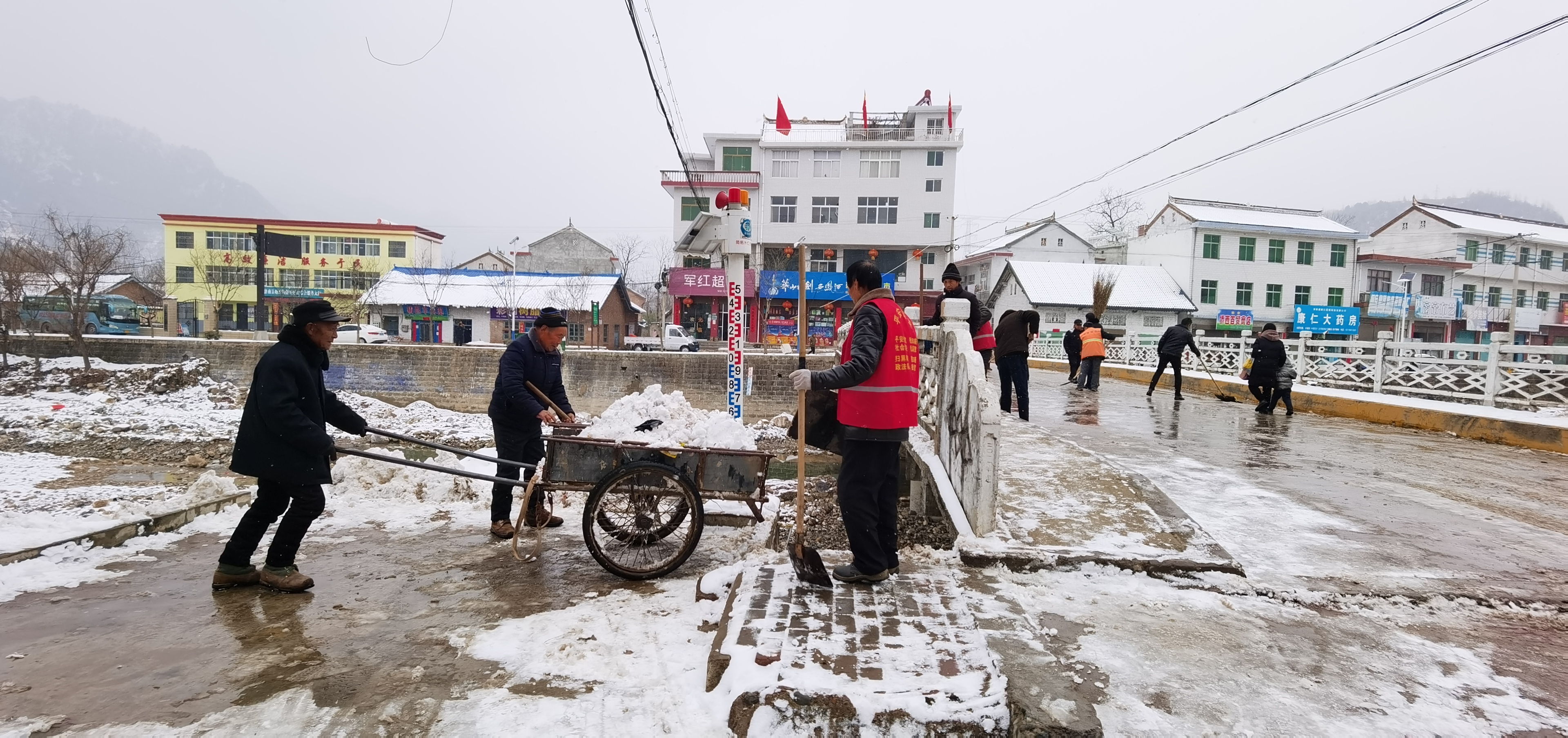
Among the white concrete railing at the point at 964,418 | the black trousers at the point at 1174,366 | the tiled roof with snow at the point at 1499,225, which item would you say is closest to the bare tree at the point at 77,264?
the white concrete railing at the point at 964,418

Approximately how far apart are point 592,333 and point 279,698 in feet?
113

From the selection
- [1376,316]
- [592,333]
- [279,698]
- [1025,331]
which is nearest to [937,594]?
[279,698]

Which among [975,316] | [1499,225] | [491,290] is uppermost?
[1499,225]

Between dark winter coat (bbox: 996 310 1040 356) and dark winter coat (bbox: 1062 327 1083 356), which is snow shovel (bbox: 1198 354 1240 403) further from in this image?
dark winter coat (bbox: 996 310 1040 356)

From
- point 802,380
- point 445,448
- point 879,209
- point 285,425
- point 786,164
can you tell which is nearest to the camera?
point 802,380

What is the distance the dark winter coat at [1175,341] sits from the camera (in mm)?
11867

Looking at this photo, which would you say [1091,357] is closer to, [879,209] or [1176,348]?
[1176,348]

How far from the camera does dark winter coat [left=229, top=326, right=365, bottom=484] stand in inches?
149

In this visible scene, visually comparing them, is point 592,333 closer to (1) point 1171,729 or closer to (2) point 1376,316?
(1) point 1171,729

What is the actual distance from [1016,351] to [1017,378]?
34 cm

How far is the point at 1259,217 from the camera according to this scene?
127 ft

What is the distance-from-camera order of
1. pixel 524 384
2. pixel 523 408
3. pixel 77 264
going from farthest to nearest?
pixel 77 264 → pixel 524 384 → pixel 523 408

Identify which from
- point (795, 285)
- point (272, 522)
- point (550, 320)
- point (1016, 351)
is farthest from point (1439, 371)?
point (795, 285)

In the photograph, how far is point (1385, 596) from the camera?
3.55 metres
